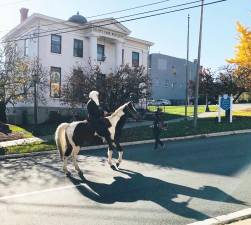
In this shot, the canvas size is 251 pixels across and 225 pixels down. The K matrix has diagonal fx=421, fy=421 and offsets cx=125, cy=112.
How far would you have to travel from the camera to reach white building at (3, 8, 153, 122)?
33531 mm

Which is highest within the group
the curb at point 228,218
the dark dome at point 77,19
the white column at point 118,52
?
the dark dome at point 77,19

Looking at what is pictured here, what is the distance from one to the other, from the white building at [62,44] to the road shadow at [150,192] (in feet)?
70.5

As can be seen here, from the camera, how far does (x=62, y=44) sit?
3512 cm

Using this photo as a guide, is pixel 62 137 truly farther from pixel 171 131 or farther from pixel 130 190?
pixel 171 131

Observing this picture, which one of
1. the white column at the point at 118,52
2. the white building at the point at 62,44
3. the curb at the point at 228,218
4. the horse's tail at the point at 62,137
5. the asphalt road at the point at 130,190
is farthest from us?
the white column at the point at 118,52

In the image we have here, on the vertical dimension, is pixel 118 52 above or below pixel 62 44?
below

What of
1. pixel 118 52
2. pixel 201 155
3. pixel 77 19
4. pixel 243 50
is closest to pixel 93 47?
pixel 77 19

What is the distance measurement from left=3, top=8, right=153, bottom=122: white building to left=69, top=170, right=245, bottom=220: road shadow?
2149 centimetres

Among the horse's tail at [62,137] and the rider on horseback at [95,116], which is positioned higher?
the rider on horseback at [95,116]

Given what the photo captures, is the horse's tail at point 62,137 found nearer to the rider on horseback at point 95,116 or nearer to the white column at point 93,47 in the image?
the rider on horseback at point 95,116

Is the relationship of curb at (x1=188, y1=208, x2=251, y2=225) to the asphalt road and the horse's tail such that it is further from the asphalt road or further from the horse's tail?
the horse's tail

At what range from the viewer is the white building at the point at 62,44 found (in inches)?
1320

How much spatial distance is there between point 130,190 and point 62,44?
26.6m

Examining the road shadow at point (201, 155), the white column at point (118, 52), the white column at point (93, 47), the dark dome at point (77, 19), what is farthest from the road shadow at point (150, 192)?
the white column at point (118, 52)
